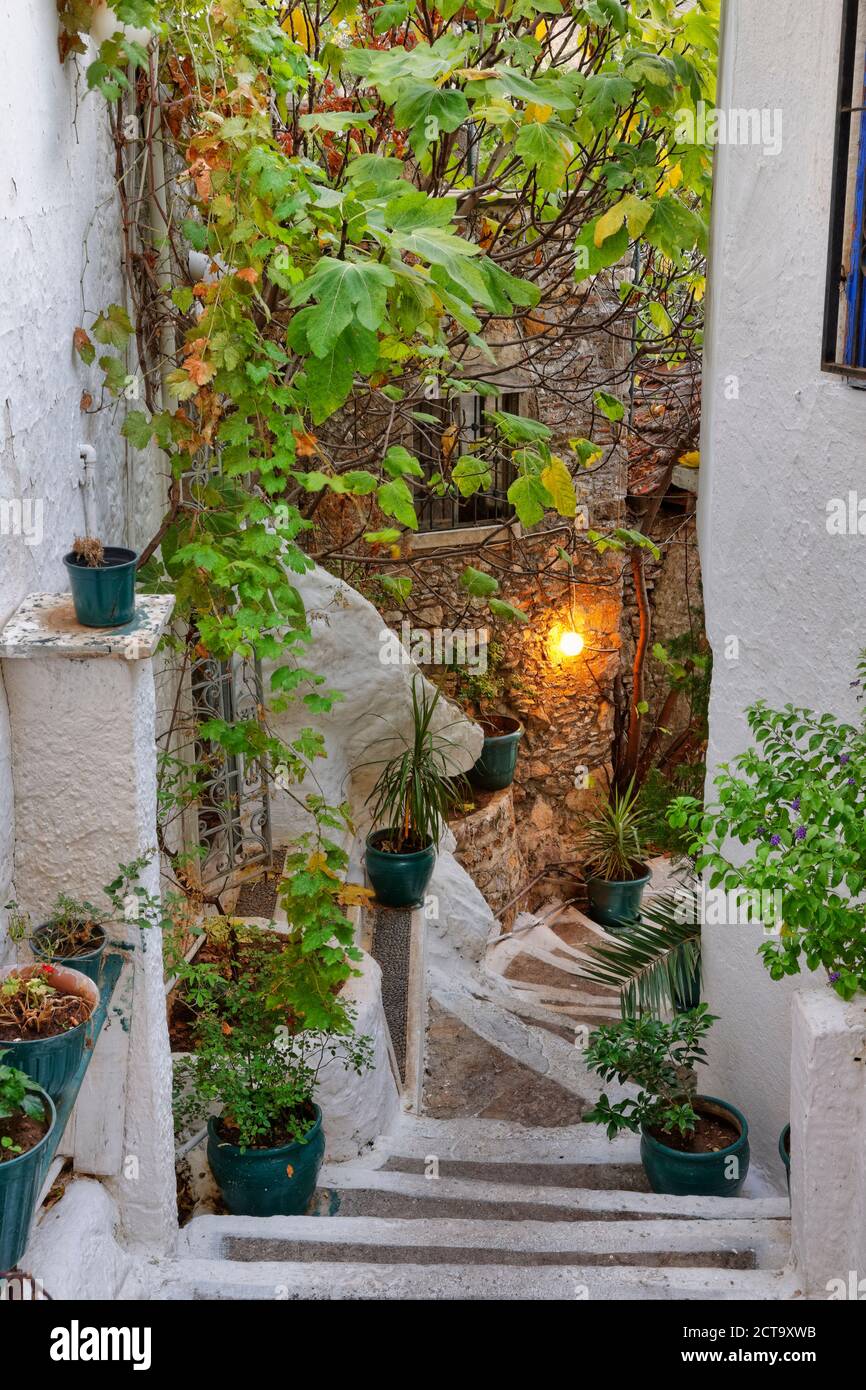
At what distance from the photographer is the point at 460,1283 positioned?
3.87m

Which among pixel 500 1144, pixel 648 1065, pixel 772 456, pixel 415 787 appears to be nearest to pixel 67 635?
pixel 772 456

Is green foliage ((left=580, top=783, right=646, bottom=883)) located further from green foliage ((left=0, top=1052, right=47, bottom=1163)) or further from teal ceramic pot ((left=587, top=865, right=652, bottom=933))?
green foliage ((left=0, top=1052, right=47, bottom=1163))

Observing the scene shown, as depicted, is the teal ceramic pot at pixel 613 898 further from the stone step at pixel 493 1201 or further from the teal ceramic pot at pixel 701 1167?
the teal ceramic pot at pixel 701 1167

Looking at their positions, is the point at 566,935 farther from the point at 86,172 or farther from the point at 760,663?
the point at 86,172

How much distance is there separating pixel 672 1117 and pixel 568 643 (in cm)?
669

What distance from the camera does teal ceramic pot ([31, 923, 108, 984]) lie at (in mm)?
3441

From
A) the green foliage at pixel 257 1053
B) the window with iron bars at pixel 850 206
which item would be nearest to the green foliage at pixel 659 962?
the green foliage at pixel 257 1053

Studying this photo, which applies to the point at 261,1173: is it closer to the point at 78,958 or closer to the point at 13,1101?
the point at 78,958

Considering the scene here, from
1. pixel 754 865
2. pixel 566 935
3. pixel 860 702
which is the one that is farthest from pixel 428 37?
pixel 566 935

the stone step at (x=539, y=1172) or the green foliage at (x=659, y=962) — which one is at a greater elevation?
the green foliage at (x=659, y=962)

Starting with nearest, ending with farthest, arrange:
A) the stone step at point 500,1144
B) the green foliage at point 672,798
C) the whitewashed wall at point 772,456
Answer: the whitewashed wall at point 772,456, the stone step at point 500,1144, the green foliage at point 672,798

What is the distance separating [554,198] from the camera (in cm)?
739

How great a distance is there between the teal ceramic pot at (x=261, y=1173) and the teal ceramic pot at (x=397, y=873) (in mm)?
2870

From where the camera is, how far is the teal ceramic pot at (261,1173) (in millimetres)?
4801
